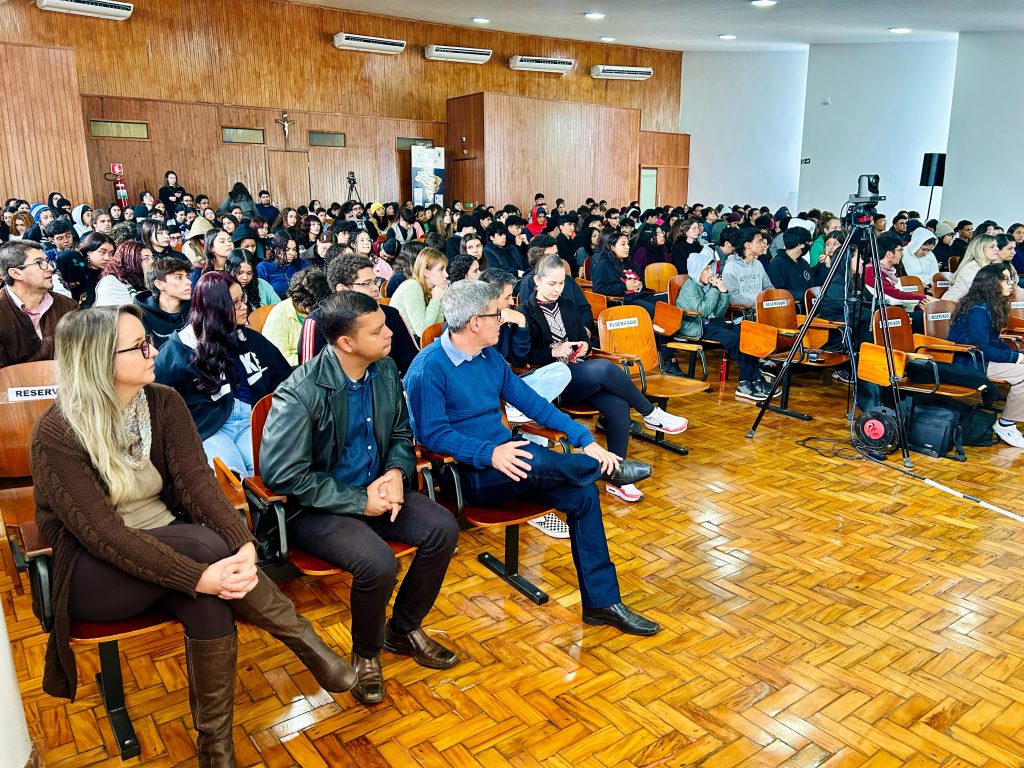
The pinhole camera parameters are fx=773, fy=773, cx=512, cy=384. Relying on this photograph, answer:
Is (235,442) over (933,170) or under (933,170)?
under

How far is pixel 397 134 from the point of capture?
1417 cm

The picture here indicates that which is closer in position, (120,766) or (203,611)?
(203,611)

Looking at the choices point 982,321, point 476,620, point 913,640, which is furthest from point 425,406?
point 982,321

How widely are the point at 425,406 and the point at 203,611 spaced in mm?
1068

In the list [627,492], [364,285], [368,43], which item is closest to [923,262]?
[627,492]

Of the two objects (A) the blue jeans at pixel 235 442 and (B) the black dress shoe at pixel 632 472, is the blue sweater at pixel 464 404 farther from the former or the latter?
(A) the blue jeans at pixel 235 442

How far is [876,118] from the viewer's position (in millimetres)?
13352

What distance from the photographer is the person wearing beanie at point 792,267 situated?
6.91m

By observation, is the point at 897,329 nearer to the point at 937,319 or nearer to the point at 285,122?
the point at 937,319

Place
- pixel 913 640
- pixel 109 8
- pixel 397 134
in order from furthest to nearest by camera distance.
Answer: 1. pixel 397 134
2. pixel 109 8
3. pixel 913 640

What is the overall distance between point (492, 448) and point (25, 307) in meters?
2.54

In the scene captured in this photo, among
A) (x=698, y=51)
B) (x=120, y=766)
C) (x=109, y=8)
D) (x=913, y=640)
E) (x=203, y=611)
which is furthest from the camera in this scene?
(x=698, y=51)

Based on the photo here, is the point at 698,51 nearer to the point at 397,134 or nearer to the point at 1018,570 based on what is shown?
the point at 397,134

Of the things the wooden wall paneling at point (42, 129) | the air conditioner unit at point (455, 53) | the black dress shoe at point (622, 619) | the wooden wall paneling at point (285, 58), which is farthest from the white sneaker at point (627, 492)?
the air conditioner unit at point (455, 53)
